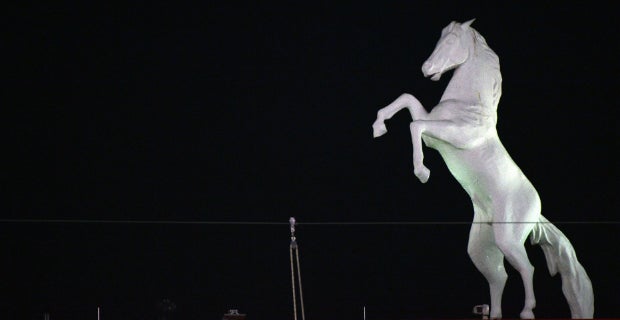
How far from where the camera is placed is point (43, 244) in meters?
4.81

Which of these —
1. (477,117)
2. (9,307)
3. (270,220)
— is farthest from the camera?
(270,220)

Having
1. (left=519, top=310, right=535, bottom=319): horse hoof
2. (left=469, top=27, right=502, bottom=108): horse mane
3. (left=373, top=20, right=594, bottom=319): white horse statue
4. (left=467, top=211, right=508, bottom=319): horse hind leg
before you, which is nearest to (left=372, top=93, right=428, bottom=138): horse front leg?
(left=373, top=20, right=594, bottom=319): white horse statue

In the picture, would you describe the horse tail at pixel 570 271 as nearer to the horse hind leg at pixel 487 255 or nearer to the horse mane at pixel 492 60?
the horse hind leg at pixel 487 255

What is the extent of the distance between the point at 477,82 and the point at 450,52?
164 millimetres

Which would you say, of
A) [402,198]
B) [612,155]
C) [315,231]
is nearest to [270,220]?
[315,231]

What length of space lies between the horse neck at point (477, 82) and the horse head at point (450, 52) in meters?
0.04

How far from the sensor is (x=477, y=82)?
4418 mm

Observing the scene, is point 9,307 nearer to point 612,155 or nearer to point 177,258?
point 177,258

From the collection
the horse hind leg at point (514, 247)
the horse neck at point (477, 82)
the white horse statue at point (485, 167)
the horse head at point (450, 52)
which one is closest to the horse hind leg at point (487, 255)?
the white horse statue at point (485, 167)

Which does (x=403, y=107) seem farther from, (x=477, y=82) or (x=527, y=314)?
(x=527, y=314)

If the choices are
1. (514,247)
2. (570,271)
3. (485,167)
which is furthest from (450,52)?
(570,271)

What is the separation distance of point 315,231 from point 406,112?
91 centimetres

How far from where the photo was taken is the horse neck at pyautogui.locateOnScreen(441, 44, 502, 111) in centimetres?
440

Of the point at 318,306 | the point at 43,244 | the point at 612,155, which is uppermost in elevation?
the point at 612,155
